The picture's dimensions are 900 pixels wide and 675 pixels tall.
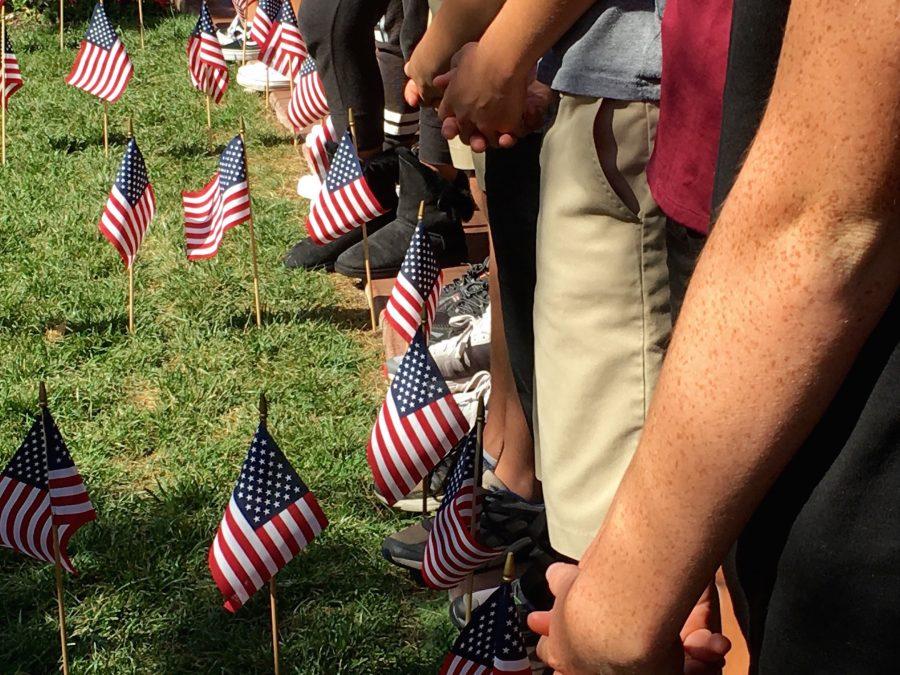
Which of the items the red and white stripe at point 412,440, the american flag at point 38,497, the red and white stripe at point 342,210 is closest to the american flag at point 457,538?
the red and white stripe at point 412,440

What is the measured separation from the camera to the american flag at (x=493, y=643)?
234 cm

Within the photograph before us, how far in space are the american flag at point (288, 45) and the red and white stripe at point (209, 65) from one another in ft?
1.11

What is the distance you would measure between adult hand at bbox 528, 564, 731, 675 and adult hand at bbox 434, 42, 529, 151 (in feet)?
3.70

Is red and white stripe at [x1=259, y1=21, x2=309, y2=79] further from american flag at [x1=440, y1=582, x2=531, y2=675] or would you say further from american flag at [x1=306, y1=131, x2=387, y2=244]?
american flag at [x1=440, y1=582, x2=531, y2=675]

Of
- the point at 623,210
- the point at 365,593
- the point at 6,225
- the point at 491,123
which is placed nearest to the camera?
the point at 623,210

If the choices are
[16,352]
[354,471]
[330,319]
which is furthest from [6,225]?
[354,471]

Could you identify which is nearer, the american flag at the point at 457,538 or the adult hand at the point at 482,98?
the adult hand at the point at 482,98

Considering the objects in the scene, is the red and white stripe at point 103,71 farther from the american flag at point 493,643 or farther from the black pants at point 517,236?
the american flag at point 493,643

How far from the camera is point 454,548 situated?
2.85m

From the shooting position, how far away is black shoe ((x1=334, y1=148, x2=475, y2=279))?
4.95 metres

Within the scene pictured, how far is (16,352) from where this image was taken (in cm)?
456

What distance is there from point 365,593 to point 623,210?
57.9 inches

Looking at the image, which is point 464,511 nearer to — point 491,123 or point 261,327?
point 491,123

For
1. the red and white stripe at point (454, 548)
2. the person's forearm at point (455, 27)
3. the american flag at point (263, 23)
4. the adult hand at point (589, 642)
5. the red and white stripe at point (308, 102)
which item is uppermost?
the person's forearm at point (455, 27)
